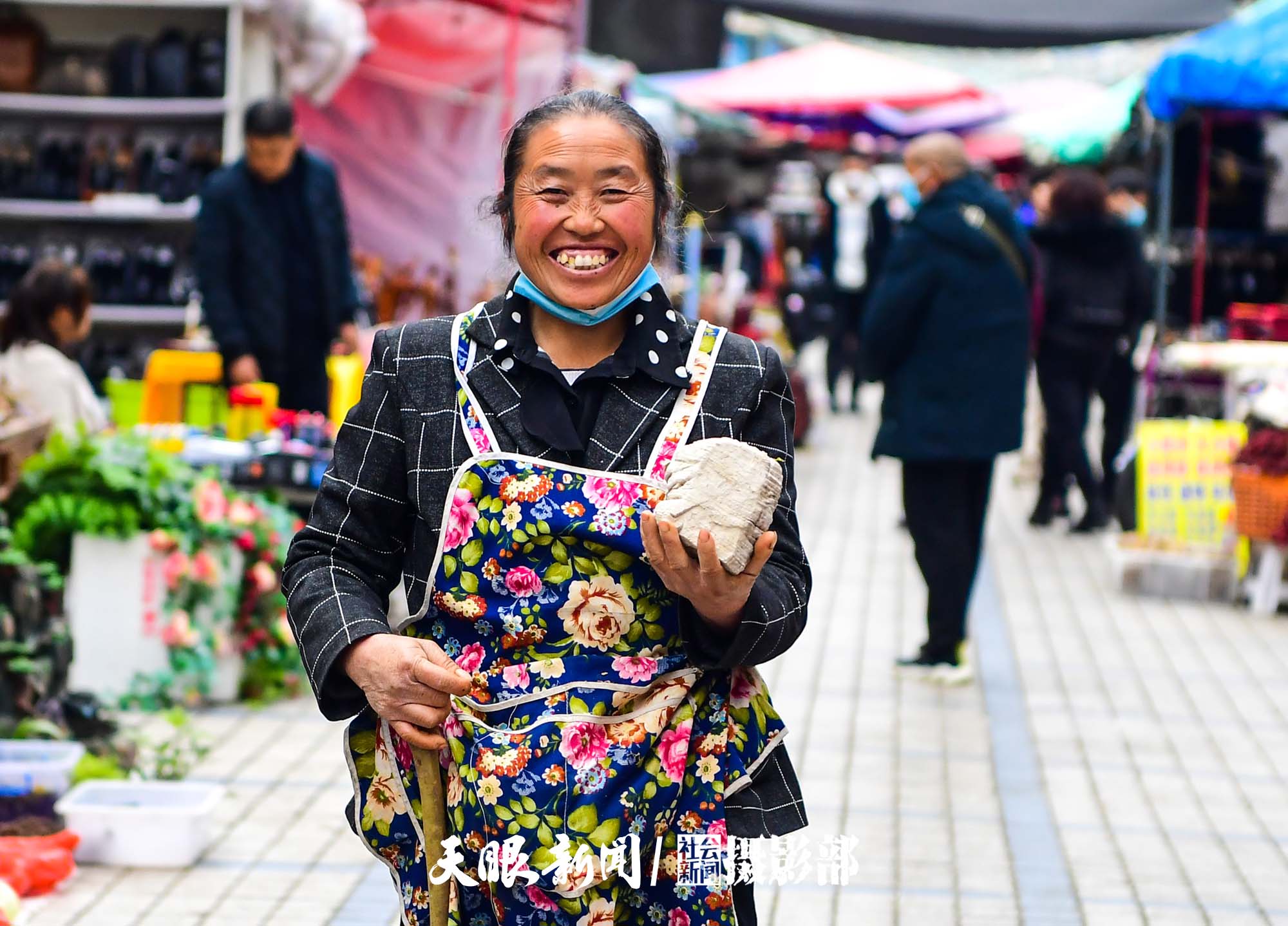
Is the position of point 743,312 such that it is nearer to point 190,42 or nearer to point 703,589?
point 190,42

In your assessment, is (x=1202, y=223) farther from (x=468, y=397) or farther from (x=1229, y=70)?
(x=468, y=397)

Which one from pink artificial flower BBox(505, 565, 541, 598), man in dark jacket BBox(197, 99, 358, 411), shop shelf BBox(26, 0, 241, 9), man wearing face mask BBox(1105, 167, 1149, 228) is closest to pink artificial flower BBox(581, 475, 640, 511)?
pink artificial flower BBox(505, 565, 541, 598)

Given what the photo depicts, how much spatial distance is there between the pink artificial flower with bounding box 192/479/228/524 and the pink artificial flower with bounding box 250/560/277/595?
0.76 ft

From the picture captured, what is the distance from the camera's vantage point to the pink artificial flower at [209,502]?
6.31 m

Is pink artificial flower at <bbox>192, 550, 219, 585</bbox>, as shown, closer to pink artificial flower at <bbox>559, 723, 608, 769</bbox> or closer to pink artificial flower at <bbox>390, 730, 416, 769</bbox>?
pink artificial flower at <bbox>390, 730, 416, 769</bbox>

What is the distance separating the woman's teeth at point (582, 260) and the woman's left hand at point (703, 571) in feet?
1.29

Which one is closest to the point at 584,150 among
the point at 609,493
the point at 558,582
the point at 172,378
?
the point at 609,493

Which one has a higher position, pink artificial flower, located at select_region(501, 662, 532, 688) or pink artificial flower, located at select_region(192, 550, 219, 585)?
pink artificial flower, located at select_region(501, 662, 532, 688)

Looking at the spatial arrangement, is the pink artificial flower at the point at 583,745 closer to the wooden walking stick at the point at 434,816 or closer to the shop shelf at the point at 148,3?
the wooden walking stick at the point at 434,816

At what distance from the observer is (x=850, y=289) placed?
16.3m

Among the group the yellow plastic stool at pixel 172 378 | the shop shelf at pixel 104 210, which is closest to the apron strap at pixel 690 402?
the yellow plastic stool at pixel 172 378

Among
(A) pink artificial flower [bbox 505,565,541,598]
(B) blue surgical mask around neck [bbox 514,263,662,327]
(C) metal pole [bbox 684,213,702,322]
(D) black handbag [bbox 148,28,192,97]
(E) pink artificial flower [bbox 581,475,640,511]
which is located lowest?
(C) metal pole [bbox 684,213,702,322]

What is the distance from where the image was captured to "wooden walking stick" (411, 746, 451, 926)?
2342 mm

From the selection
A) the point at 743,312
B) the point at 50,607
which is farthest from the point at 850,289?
the point at 50,607
